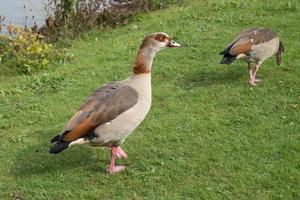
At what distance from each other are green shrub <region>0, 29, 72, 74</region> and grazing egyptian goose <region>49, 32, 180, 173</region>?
12.2 feet

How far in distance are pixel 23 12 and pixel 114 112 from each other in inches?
318

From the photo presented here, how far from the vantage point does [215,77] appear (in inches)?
327

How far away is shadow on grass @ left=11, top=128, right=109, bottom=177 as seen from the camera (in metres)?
5.76

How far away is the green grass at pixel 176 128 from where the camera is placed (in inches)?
210

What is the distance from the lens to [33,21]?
12.1m

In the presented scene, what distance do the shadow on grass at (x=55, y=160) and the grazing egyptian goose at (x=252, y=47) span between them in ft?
8.34

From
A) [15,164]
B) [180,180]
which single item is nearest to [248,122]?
[180,180]

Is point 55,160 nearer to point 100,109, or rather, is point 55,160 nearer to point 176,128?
point 100,109

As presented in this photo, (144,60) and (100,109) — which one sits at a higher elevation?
(144,60)

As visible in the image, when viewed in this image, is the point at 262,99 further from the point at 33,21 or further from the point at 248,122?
the point at 33,21

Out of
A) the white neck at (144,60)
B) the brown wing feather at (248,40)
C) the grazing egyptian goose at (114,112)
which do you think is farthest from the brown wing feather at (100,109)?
the brown wing feather at (248,40)

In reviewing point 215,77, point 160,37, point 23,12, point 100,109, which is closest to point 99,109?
point 100,109

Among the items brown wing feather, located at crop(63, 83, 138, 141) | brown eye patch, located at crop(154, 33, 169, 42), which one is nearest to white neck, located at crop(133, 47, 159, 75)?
brown eye patch, located at crop(154, 33, 169, 42)

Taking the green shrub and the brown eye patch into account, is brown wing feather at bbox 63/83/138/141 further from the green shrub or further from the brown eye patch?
the green shrub
